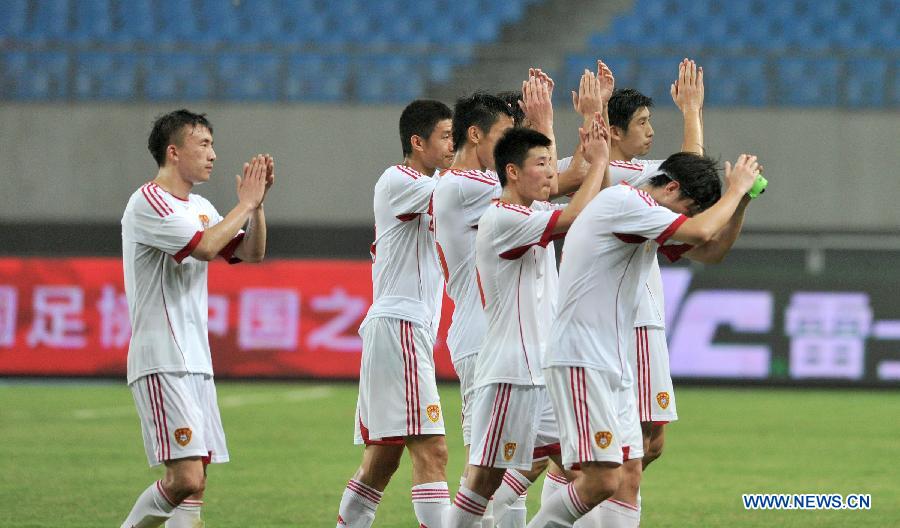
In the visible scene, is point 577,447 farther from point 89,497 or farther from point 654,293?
point 89,497

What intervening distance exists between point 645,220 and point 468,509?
56.8 inches

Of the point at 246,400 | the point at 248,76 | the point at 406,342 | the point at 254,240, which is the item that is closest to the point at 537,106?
the point at 406,342

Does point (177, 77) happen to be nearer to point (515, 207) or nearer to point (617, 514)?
point (515, 207)

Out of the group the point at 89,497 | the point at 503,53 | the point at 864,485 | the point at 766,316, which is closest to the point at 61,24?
the point at 503,53

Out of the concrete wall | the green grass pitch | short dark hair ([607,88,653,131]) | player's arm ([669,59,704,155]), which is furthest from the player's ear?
the concrete wall

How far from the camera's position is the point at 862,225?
17781 mm

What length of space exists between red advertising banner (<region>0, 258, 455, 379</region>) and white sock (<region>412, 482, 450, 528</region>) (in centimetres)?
949

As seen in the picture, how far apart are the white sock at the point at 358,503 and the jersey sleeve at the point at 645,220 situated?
1864mm

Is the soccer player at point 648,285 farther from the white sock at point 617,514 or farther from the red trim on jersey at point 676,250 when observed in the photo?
the red trim on jersey at point 676,250

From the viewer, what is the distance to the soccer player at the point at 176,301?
588 centimetres

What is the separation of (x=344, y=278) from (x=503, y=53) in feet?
14.3

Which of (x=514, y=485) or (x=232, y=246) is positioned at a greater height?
(x=232, y=246)

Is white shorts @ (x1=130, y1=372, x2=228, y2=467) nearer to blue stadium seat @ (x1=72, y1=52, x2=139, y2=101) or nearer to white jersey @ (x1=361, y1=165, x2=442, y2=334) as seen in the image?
white jersey @ (x1=361, y1=165, x2=442, y2=334)

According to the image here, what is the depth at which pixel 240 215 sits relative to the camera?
5.87 metres
